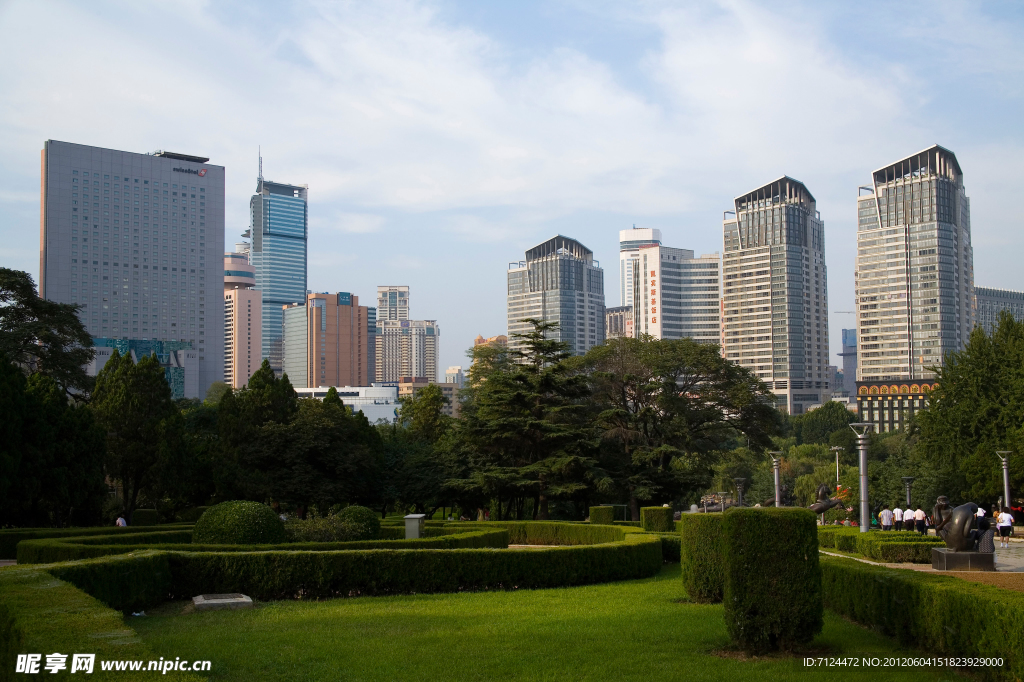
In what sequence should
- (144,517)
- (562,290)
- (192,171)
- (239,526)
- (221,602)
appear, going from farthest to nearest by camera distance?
1. (562,290)
2. (192,171)
3. (144,517)
4. (239,526)
5. (221,602)

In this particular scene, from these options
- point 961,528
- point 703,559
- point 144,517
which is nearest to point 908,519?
point 961,528

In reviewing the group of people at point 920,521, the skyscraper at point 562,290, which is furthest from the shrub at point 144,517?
the skyscraper at point 562,290

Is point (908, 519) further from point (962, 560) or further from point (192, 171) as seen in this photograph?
point (192, 171)

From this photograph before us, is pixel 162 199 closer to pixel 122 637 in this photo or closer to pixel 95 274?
pixel 95 274

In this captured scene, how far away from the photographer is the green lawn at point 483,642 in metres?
7.91

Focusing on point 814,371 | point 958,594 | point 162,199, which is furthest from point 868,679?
point 162,199

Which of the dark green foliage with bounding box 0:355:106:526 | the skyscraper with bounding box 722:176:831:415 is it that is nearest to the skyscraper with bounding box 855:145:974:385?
the skyscraper with bounding box 722:176:831:415

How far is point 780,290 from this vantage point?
148 m

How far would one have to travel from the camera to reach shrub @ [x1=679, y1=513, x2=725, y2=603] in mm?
11906

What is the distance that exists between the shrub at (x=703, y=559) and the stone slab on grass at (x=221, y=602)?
248 inches

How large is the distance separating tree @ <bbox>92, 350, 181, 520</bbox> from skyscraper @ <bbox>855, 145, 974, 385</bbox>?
113323 mm

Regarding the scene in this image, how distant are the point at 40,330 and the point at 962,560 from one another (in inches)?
1290

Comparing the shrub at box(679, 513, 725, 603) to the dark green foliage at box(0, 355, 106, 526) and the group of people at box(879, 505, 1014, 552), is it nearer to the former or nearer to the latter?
the group of people at box(879, 505, 1014, 552)

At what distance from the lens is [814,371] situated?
501 ft
